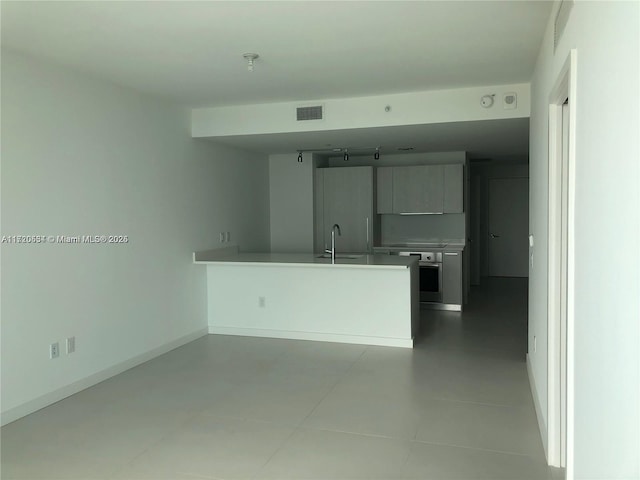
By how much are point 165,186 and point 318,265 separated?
1714 mm

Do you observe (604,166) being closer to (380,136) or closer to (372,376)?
(372,376)

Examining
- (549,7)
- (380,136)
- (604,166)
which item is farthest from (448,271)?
(604,166)

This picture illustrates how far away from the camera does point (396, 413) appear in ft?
11.5

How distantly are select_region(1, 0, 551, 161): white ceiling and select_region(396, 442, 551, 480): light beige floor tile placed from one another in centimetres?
246

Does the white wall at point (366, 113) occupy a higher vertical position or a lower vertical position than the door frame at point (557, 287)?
higher

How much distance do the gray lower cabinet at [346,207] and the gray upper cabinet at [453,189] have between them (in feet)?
3.45

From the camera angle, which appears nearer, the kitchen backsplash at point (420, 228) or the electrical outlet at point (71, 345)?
the electrical outlet at point (71, 345)

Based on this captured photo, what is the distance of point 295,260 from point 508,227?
594 cm

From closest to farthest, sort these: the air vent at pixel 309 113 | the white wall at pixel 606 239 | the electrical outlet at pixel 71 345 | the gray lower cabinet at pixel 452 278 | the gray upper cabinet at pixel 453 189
Result: the white wall at pixel 606 239, the electrical outlet at pixel 71 345, the air vent at pixel 309 113, the gray lower cabinet at pixel 452 278, the gray upper cabinet at pixel 453 189

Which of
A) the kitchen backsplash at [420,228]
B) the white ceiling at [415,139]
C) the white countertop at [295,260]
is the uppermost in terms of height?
the white ceiling at [415,139]

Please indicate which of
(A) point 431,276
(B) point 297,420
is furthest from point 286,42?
(A) point 431,276

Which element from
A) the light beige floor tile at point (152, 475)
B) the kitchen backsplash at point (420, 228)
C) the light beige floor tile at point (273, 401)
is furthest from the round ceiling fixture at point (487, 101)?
the light beige floor tile at point (152, 475)

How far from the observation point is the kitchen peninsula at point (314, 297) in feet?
17.2

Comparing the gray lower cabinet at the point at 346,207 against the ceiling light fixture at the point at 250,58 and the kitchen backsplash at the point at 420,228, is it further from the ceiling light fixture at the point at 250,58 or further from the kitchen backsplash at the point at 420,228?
the ceiling light fixture at the point at 250,58
